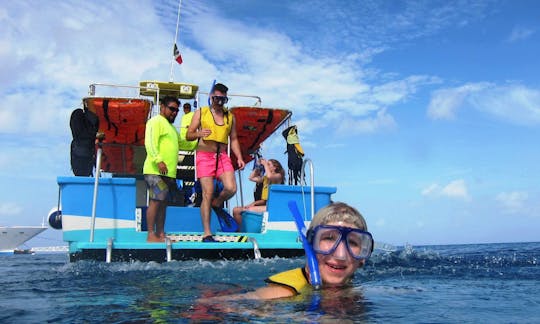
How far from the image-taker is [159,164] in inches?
226

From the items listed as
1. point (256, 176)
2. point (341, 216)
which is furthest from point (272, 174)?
point (341, 216)

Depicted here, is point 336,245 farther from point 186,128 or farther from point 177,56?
point 177,56

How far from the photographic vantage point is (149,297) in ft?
Result: 9.81

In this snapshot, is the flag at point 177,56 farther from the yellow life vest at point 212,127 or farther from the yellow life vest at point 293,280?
the yellow life vest at point 293,280

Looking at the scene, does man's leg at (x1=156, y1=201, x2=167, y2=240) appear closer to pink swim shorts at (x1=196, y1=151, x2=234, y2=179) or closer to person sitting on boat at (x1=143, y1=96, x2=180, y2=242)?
person sitting on boat at (x1=143, y1=96, x2=180, y2=242)

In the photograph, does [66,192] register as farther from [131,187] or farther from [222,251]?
[222,251]

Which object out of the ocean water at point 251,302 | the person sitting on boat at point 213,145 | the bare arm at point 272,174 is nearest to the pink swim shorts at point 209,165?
the person sitting on boat at point 213,145

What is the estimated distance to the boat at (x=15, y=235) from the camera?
31.5 meters

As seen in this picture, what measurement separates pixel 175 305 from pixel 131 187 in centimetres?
378

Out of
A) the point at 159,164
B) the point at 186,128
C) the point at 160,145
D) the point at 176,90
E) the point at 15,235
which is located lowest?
the point at 15,235

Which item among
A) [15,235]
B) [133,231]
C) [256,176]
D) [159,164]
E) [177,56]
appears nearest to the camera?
[159,164]

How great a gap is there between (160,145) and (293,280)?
12.7ft

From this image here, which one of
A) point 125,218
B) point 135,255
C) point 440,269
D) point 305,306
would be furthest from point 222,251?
point 305,306

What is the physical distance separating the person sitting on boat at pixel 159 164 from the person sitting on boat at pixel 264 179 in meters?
1.76
